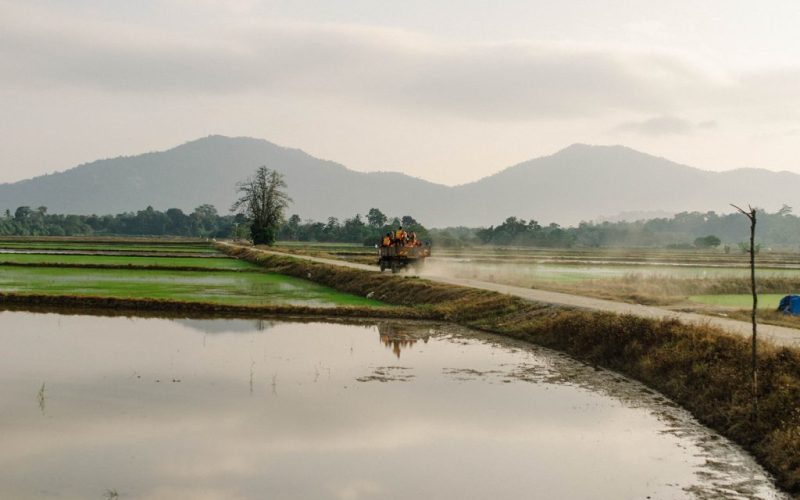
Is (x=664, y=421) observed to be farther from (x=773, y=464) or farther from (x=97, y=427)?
(x=97, y=427)

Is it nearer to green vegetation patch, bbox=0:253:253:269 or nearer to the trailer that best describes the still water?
the trailer

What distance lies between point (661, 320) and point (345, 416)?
9955 mm

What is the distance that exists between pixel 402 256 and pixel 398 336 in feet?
71.0

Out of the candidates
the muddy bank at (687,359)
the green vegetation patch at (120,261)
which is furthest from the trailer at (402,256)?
the green vegetation patch at (120,261)

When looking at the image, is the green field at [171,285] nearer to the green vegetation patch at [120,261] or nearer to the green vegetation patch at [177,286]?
the green vegetation patch at [177,286]

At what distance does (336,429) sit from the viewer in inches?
504

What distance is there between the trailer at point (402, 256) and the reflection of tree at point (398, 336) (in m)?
18.3

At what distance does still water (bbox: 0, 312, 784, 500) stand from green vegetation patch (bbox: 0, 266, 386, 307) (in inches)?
506

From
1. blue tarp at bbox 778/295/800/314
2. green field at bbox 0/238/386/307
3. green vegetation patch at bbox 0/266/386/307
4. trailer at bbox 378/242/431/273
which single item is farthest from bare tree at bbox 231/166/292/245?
blue tarp at bbox 778/295/800/314

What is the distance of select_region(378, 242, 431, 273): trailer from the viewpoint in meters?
46.1

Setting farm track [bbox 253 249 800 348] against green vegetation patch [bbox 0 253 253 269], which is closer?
farm track [bbox 253 249 800 348]

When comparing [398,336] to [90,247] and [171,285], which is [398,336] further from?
[90,247]

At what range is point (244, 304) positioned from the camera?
31.1 m

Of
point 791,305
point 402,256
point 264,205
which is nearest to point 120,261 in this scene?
point 402,256
